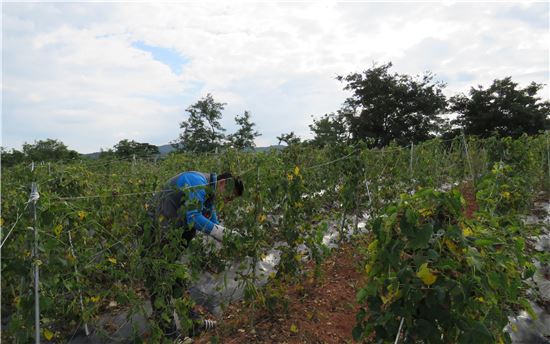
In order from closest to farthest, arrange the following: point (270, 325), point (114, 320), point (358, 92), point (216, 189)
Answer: point (216, 189) < point (270, 325) < point (114, 320) < point (358, 92)

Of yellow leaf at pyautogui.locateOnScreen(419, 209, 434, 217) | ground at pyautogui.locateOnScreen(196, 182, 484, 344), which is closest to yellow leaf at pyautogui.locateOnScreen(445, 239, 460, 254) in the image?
yellow leaf at pyautogui.locateOnScreen(419, 209, 434, 217)

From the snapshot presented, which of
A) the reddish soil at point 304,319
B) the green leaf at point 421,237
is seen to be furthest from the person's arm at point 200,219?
the green leaf at point 421,237

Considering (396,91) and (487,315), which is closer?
(487,315)

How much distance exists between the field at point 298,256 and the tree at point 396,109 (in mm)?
20267

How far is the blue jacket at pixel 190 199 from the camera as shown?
7.93ft

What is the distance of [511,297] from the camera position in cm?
135

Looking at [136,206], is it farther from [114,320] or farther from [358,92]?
[358,92]

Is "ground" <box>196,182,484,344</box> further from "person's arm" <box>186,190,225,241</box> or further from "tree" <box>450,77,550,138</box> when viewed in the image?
"tree" <box>450,77,550,138</box>

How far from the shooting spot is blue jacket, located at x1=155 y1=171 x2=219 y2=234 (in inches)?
95.2

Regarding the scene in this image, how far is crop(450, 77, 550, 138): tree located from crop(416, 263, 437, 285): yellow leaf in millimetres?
24697

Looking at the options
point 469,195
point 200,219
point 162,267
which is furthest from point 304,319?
point 469,195

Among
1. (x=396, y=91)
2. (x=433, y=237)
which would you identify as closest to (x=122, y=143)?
(x=396, y=91)

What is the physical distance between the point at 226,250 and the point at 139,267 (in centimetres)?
60

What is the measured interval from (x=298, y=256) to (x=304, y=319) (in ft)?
1.54
